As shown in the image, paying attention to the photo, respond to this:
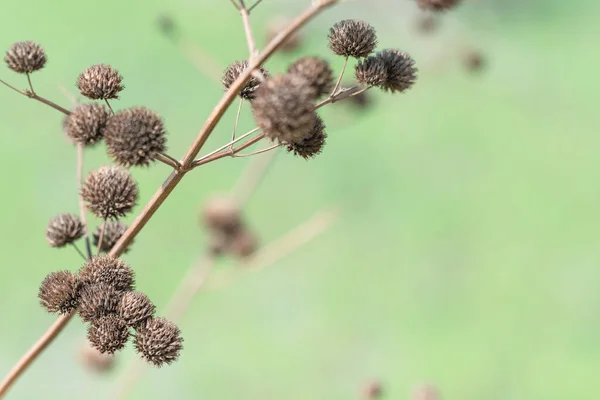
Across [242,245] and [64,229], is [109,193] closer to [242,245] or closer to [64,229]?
[64,229]

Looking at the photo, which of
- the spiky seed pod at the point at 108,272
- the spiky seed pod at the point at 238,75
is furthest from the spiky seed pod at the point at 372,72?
the spiky seed pod at the point at 108,272

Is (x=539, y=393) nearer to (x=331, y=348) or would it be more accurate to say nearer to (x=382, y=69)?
(x=331, y=348)

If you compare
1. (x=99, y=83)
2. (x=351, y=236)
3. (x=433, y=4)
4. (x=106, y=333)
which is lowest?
(x=106, y=333)

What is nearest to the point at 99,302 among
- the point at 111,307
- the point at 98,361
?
the point at 111,307

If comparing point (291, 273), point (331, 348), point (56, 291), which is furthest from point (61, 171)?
point (56, 291)

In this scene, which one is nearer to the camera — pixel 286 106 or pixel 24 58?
pixel 286 106

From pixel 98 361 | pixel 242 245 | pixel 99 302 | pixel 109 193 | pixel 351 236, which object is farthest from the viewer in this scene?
pixel 351 236

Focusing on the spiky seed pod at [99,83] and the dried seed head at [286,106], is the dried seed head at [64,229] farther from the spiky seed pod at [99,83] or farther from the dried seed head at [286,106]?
the dried seed head at [286,106]

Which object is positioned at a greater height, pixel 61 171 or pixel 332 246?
pixel 332 246
